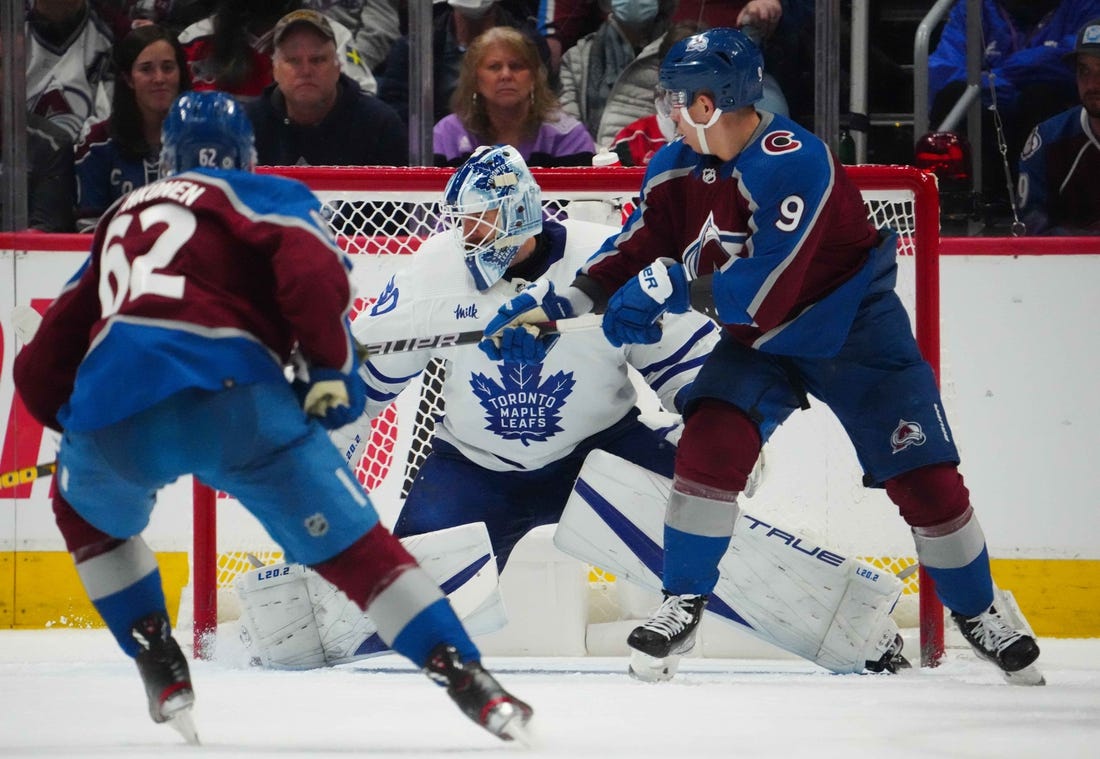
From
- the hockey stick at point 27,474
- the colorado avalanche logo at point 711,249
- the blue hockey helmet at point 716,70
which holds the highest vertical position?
the blue hockey helmet at point 716,70

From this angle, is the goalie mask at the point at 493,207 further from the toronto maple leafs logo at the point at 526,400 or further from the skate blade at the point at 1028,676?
the skate blade at the point at 1028,676

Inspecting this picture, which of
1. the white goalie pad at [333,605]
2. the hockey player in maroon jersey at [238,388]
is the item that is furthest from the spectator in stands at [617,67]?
the hockey player in maroon jersey at [238,388]

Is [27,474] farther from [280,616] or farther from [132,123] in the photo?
[132,123]

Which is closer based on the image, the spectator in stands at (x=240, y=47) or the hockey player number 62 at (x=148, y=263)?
the hockey player number 62 at (x=148, y=263)

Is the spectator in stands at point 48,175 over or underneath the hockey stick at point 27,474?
over

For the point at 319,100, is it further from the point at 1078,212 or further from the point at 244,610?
the point at 1078,212

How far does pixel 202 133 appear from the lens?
7.36ft

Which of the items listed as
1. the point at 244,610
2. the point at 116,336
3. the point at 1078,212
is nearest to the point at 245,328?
the point at 116,336

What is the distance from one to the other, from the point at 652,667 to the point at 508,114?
1802mm

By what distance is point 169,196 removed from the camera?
2.12m

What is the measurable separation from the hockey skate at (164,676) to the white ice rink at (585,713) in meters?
0.04

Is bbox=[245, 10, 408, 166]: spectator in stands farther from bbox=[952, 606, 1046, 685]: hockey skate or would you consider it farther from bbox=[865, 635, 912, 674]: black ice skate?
bbox=[952, 606, 1046, 685]: hockey skate

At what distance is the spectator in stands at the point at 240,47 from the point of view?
14.5ft

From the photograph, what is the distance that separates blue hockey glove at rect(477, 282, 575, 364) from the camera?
302 cm
